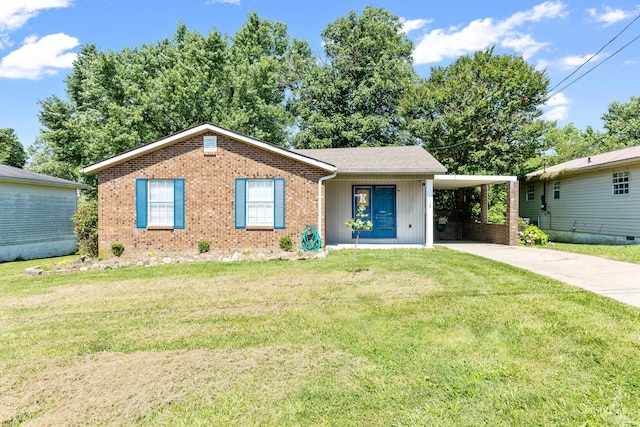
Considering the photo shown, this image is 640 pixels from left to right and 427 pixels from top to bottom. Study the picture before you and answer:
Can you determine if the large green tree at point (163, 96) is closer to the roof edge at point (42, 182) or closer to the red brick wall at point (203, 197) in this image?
the roof edge at point (42, 182)

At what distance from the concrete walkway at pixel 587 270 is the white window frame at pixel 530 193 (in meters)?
10.4

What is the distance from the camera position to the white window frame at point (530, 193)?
A: 20484 mm

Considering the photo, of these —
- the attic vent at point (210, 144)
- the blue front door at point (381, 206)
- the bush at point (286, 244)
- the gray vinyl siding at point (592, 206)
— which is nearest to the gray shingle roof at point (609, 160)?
the gray vinyl siding at point (592, 206)

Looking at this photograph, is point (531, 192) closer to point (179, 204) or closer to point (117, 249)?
point (179, 204)

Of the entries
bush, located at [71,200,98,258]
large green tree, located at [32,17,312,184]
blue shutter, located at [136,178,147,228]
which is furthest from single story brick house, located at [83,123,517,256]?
large green tree, located at [32,17,312,184]

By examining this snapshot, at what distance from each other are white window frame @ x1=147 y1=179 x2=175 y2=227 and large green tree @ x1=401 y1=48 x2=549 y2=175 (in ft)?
55.0

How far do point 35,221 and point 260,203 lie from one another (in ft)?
35.2

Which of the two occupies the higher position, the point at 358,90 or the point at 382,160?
the point at 358,90

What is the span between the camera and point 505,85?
2152cm

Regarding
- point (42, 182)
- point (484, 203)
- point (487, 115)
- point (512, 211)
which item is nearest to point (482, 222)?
point (484, 203)

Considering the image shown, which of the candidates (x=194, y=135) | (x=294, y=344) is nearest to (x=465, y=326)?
(x=294, y=344)

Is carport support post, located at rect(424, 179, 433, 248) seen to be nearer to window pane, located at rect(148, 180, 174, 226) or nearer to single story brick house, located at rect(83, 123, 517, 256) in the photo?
single story brick house, located at rect(83, 123, 517, 256)

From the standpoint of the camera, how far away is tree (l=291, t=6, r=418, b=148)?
24.9m

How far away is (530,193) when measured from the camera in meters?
20.9
